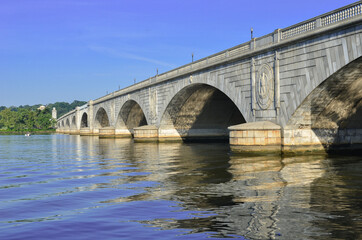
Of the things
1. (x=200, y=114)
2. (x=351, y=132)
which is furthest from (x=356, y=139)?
(x=200, y=114)

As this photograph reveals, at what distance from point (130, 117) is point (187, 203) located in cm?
5590

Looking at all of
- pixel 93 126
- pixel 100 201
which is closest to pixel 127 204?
pixel 100 201

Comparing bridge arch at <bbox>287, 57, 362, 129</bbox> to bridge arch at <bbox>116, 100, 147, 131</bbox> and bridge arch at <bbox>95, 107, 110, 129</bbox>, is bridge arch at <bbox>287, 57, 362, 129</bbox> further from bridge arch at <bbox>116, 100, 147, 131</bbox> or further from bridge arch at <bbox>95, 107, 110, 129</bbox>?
bridge arch at <bbox>95, 107, 110, 129</bbox>

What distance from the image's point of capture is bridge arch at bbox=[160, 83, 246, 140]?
39.3m

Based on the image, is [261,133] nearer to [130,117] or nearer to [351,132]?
[351,132]

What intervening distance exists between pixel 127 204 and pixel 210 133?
33791mm

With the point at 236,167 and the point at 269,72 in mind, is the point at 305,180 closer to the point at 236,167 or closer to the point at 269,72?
the point at 236,167

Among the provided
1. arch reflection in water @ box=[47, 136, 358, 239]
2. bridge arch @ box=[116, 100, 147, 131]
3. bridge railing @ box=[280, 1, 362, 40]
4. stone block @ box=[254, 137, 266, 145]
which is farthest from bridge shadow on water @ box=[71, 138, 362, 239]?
bridge arch @ box=[116, 100, 147, 131]

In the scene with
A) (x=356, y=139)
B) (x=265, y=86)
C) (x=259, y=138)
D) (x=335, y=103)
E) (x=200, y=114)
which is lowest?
(x=356, y=139)

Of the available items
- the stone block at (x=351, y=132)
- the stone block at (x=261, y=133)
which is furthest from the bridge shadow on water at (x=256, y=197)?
the stone block at (x=351, y=132)

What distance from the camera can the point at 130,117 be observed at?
6525cm

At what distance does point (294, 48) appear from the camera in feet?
69.3

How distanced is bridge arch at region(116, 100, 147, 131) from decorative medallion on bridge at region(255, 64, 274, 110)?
39.6 metres

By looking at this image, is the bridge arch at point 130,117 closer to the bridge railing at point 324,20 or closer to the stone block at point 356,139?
the stone block at point 356,139
